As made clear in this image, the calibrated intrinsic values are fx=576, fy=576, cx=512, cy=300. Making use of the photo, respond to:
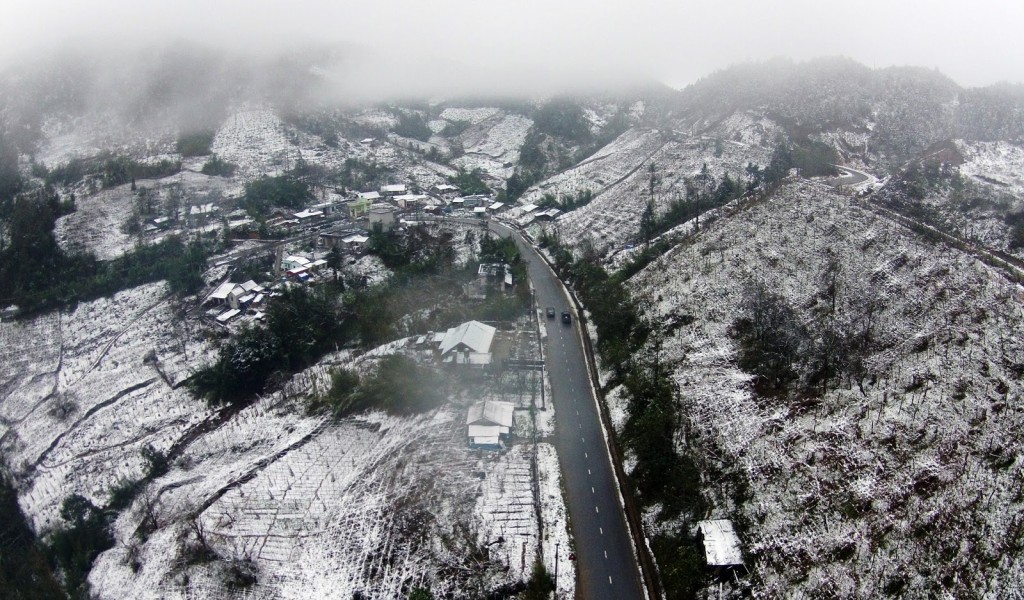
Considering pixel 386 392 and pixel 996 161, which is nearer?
pixel 386 392

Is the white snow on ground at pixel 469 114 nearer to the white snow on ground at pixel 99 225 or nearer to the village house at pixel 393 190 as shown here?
the village house at pixel 393 190

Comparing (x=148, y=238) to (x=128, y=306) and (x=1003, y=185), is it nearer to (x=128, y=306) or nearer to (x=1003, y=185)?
(x=128, y=306)

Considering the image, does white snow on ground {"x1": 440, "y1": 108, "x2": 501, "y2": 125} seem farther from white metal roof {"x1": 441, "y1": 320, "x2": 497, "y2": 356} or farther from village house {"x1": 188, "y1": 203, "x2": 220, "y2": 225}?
white metal roof {"x1": 441, "y1": 320, "x2": 497, "y2": 356}

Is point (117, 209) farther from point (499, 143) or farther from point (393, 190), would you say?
point (499, 143)

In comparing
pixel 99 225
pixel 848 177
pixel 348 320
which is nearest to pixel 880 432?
pixel 348 320

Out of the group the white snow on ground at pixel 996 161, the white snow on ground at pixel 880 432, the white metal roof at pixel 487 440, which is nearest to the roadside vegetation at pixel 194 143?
the white metal roof at pixel 487 440

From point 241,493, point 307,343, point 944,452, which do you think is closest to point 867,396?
point 944,452
